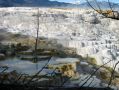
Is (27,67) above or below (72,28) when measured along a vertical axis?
below

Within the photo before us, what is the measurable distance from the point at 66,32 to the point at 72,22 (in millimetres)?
1745

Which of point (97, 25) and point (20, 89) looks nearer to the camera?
point (20, 89)

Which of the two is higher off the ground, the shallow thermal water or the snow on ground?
the snow on ground

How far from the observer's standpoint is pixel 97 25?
47.6ft

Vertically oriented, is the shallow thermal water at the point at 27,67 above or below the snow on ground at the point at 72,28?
below

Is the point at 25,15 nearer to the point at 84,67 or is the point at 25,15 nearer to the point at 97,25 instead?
the point at 97,25

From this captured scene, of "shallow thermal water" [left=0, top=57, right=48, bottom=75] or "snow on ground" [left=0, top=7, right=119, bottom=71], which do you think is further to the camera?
"snow on ground" [left=0, top=7, right=119, bottom=71]

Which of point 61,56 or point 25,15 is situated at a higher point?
point 25,15

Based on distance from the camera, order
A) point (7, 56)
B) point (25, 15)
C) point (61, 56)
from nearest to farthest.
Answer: point (7, 56), point (61, 56), point (25, 15)

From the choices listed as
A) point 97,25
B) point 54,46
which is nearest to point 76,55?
point 54,46

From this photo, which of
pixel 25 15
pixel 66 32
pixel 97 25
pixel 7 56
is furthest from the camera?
pixel 25 15

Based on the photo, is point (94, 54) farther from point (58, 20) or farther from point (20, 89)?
point (20, 89)

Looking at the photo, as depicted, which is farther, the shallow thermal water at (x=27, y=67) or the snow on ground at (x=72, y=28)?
the snow on ground at (x=72, y=28)

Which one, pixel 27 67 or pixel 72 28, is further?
pixel 72 28
